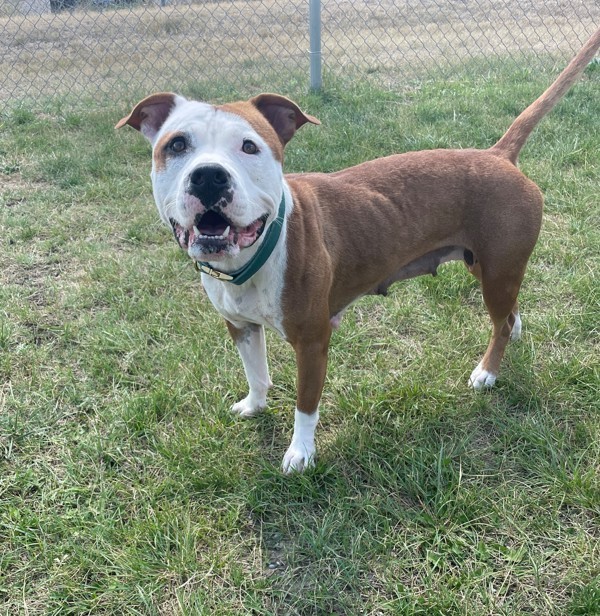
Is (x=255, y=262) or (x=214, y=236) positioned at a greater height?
(x=214, y=236)

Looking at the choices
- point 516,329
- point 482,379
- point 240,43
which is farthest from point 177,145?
point 240,43

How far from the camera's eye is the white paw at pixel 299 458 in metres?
2.63

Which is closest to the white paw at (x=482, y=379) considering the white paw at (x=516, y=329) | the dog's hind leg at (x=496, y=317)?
the dog's hind leg at (x=496, y=317)

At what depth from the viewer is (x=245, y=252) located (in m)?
2.23

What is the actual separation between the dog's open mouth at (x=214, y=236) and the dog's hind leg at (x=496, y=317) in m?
1.38

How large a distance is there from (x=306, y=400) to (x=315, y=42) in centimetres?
540

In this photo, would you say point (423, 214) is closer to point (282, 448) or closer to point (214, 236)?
point (214, 236)

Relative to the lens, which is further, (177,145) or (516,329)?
(516,329)

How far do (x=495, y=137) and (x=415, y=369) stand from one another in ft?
11.3

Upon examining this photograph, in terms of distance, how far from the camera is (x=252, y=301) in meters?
2.42

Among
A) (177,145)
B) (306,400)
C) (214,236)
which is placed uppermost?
(177,145)

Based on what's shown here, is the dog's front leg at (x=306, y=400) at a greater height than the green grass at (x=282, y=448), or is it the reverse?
the dog's front leg at (x=306, y=400)

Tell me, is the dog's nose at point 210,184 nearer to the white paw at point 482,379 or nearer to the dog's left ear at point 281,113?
the dog's left ear at point 281,113

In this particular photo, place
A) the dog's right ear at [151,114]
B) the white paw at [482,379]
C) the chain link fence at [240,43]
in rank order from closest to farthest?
the dog's right ear at [151,114]
the white paw at [482,379]
the chain link fence at [240,43]
